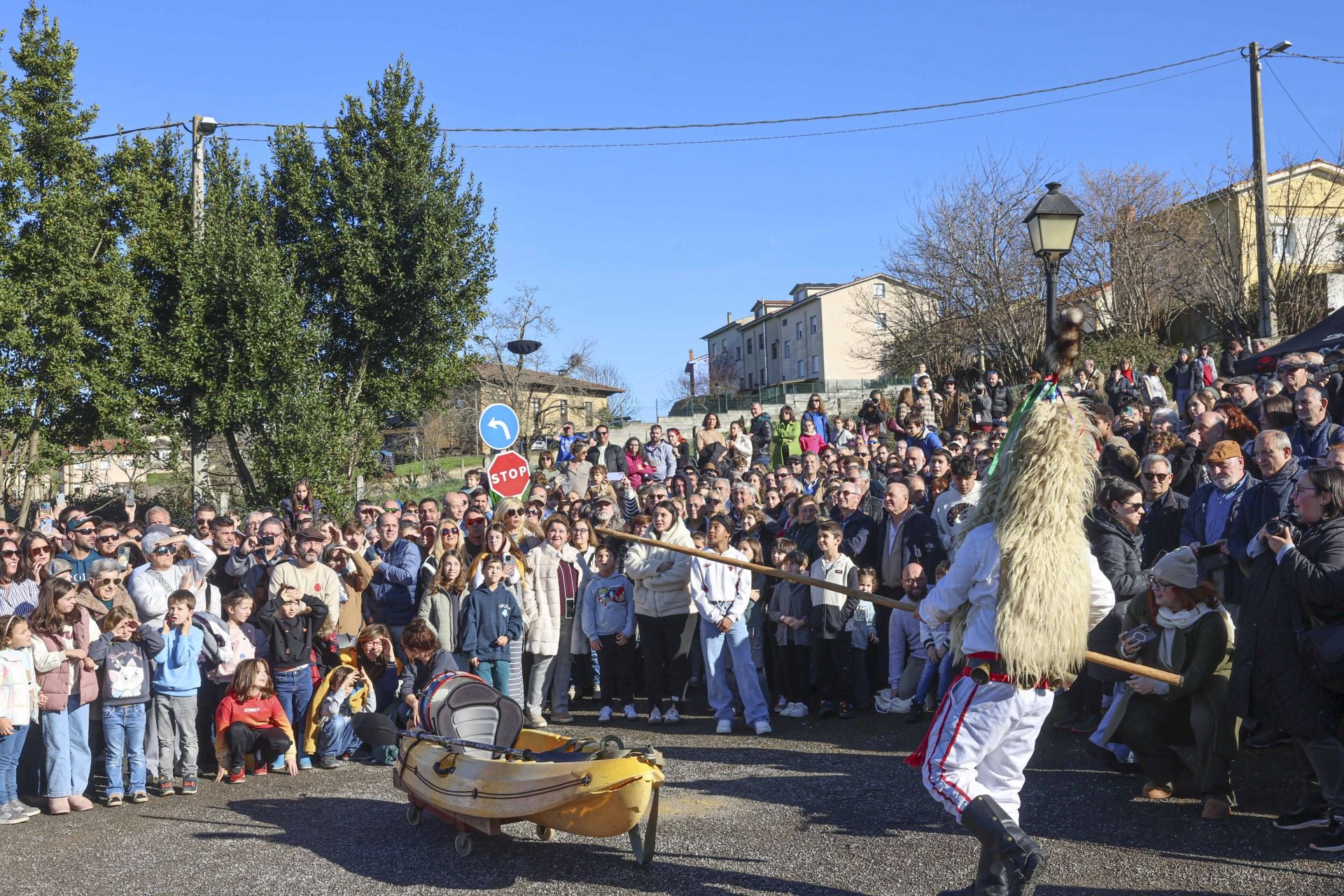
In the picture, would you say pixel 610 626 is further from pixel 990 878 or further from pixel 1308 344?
pixel 1308 344

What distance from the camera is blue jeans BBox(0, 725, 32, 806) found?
8016mm

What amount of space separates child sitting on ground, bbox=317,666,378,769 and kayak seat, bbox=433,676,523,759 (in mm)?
2414

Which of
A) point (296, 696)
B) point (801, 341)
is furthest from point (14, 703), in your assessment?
point (801, 341)

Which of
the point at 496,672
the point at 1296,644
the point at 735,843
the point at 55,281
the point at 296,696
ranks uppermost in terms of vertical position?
the point at 55,281

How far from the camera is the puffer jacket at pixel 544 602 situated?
1084 centimetres

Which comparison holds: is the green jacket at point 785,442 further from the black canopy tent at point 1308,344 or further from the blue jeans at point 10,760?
the blue jeans at point 10,760

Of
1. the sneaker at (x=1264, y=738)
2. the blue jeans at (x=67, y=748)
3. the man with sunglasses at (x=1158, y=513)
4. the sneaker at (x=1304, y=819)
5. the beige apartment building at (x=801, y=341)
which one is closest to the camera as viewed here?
the sneaker at (x=1304, y=819)

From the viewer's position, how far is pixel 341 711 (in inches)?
381

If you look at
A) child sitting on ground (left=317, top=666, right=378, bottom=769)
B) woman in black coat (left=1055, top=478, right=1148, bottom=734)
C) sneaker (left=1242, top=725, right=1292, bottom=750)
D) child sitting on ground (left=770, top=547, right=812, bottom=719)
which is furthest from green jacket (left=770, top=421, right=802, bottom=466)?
sneaker (left=1242, top=725, right=1292, bottom=750)

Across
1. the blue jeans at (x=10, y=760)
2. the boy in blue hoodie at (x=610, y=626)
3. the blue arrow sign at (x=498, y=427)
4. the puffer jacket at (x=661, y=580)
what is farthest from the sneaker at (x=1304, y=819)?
the blue arrow sign at (x=498, y=427)

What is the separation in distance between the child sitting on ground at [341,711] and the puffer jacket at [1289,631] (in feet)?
21.9

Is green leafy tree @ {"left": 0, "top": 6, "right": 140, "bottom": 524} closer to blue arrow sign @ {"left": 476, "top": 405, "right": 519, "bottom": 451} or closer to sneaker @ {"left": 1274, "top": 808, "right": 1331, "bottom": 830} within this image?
blue arrow sign @ {"left": 476, "top": 405, "right": 519, "bottom": 451}

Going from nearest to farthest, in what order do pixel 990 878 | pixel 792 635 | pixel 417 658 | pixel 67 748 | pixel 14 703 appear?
pixel 990 878, pixel 14 703, pixel 67 748, pixel 417 658, pixel 792 635

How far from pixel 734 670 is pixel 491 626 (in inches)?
87.5
